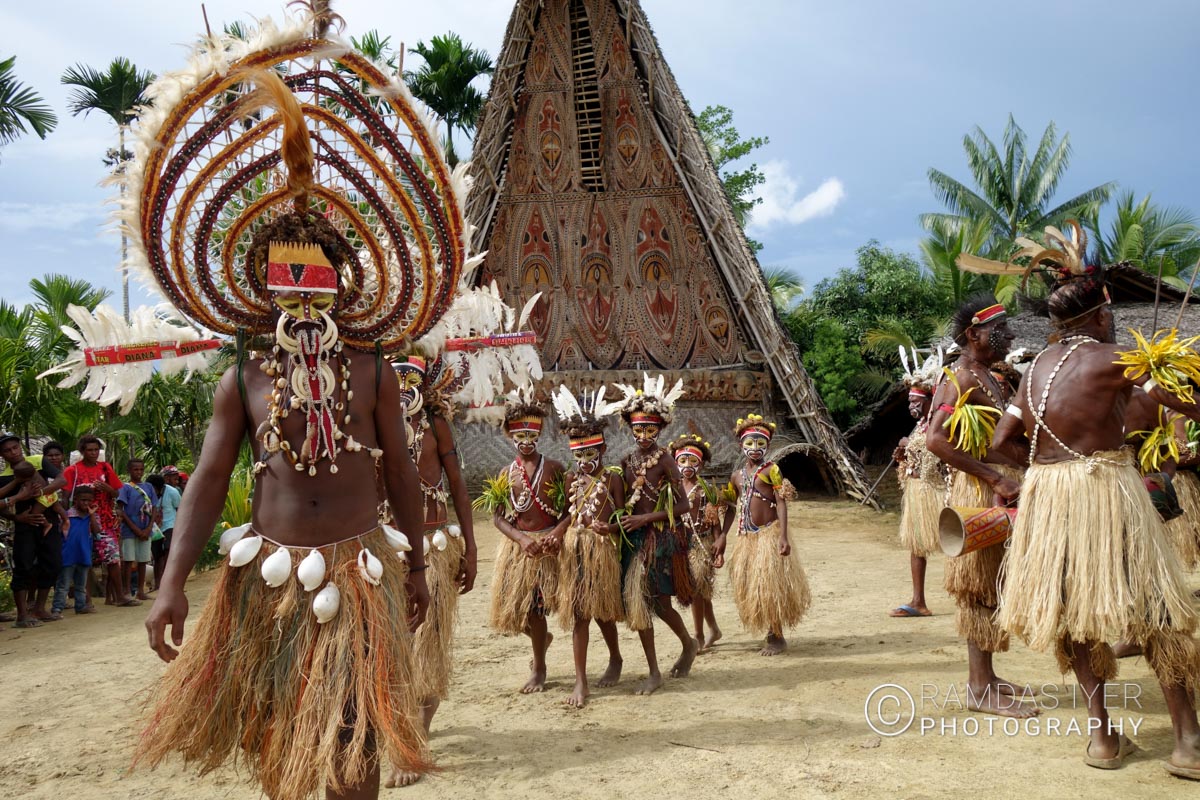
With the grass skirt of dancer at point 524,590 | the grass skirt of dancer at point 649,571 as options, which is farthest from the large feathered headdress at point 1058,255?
the grass skirt of dancer at point 524,590

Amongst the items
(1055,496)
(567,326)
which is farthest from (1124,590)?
(567,326)

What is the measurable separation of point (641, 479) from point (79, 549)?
555 cm

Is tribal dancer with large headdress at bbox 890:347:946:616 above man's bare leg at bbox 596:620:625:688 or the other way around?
above

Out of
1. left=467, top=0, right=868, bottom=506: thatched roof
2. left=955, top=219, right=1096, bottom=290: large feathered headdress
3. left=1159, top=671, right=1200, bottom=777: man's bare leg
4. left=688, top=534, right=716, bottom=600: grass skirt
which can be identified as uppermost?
left=467, top=0, right=868, bottom=506: thatched roof

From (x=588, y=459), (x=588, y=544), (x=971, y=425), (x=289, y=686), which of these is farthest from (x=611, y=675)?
(x=289, y=686)

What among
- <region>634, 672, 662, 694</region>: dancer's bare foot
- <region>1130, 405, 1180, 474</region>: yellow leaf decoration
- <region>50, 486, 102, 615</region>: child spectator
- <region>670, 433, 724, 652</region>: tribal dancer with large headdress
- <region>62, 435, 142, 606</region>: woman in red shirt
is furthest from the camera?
<region>62, 435, 142, 606</region>: woman in red shirt

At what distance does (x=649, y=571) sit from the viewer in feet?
17.9

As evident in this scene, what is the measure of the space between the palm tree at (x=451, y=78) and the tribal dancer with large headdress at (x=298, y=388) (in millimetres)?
19686

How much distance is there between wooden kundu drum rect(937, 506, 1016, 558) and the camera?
393 centimetres

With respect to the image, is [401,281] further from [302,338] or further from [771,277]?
[771,277]

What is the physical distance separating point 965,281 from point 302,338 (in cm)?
2171

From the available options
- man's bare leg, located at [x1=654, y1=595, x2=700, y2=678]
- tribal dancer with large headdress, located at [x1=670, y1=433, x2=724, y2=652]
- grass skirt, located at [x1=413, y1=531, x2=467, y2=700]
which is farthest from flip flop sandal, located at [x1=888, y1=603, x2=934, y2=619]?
grass skirt, located at [x1=413, y1=531, x2=467, y2=700]

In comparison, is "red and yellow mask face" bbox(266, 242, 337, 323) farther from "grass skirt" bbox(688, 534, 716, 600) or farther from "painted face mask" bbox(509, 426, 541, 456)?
"grass skirt" bbox(688, 534, 716, 600)

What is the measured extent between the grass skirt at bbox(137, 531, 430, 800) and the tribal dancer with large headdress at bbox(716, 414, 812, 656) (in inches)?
141
